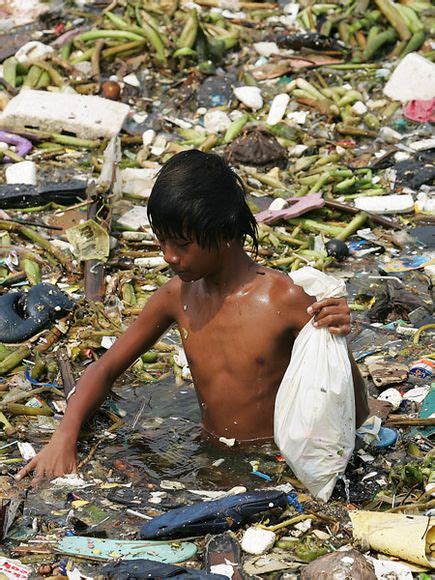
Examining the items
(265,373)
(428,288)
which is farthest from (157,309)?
(428,288)

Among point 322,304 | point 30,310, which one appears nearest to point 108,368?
point 322,304

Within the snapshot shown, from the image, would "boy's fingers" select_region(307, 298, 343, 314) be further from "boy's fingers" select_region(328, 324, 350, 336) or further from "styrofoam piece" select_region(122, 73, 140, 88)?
"styrofoam piece" select_region(122, 73, 140, 88)

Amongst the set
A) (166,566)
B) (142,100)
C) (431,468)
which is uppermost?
(166,566)

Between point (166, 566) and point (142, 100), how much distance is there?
6.39m

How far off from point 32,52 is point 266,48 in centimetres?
218

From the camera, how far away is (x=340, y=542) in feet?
12.5

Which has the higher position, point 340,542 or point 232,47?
point 340,542

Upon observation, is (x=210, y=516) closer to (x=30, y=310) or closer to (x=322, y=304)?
(x=322, y=304)

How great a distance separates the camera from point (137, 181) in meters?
7.75

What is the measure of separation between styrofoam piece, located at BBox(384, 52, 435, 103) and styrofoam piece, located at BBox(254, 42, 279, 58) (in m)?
1.29

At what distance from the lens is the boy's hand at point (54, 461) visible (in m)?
4.25

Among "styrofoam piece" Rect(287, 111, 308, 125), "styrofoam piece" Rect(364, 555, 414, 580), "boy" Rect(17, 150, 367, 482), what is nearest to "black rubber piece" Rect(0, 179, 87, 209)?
"styrofoam piece" Rect(287, 111, 308, 125)

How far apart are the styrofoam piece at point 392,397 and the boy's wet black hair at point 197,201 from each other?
1338mm

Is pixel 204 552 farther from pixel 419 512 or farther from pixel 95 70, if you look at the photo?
pixel 95 70
